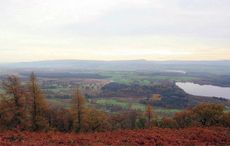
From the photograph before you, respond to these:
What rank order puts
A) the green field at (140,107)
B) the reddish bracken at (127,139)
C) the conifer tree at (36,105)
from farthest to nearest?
the green field at (140,107) → the conifer tree at (36,105) → the reddish bracken at (127,139)

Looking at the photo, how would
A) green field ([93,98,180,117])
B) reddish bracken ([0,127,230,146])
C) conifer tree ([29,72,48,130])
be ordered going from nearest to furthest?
reddish bracken ([0,127,230,146])
conifer tree ([29,72,48,130])
green field ([93,98,180,117])

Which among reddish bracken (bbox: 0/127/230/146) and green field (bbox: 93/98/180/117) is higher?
reddish bracken (bbox: 0/127/230/146)

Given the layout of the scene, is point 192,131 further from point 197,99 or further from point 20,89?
point 197,99

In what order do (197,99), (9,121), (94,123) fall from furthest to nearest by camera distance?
(197,99)
(94,123)
(9,121)

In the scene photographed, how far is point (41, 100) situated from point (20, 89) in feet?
8.83

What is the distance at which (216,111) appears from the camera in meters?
37.6

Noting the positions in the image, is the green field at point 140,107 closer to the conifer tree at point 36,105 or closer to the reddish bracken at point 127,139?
the conifer tree at point 36,105

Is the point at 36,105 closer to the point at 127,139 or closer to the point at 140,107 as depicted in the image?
the point at 127,139

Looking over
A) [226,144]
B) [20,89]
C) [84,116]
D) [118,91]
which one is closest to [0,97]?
[20,89]

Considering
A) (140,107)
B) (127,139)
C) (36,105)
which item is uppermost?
(36,105)

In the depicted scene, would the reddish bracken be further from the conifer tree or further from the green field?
the green field

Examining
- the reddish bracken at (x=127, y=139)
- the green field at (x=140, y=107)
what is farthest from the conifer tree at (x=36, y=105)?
A: the green field at (x=140, y=107)

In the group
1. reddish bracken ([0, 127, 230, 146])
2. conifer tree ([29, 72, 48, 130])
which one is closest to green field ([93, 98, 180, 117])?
conifer tree ([29, 72, 48, 130])

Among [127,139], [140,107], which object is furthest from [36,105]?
[140,107]
